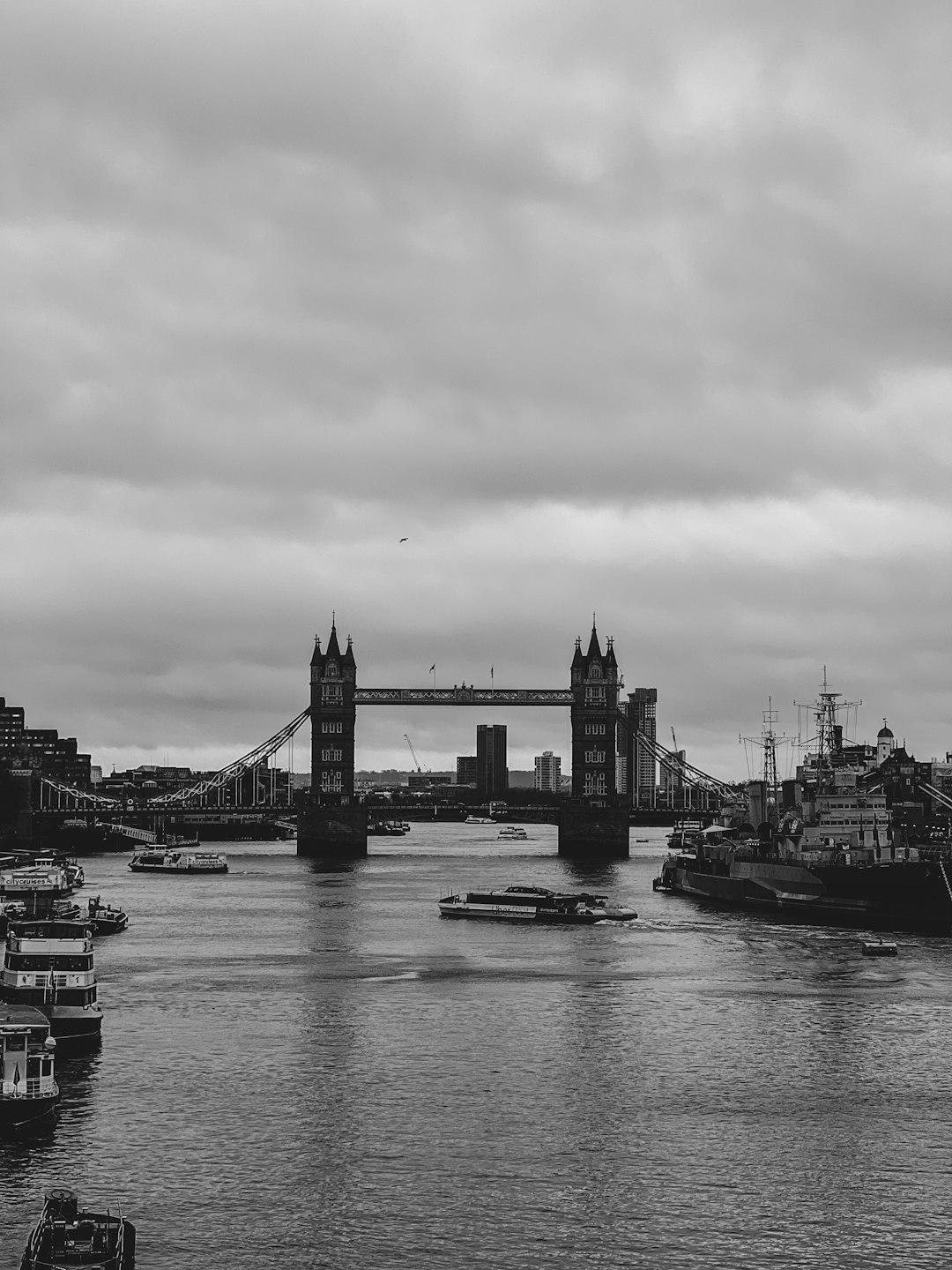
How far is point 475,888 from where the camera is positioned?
13775cm

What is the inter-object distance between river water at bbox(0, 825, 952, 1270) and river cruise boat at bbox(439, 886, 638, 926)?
22.3 metres

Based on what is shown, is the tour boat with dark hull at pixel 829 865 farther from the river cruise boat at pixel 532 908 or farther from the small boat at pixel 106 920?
the small boat at pixel 106 920

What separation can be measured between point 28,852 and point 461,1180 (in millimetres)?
147499

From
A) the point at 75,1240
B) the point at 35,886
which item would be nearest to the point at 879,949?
the point at 75,1240

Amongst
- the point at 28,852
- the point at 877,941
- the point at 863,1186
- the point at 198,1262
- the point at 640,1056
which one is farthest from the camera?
the point at 28,852

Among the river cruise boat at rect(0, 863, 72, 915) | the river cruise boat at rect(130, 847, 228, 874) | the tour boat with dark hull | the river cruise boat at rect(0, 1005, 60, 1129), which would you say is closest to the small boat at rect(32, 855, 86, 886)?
the river cruise boat at rect(0, 863, 72, 915)

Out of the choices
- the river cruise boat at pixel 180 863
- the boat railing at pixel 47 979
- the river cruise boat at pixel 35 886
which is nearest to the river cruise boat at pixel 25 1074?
the boat railing at pixel 47 979

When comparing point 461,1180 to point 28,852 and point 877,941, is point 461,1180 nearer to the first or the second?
point 877,941

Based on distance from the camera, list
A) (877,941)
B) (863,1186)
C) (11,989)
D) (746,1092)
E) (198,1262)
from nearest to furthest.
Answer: (198,1262)
(863,1186)
(746,1092)
(11,989)
(877,941)

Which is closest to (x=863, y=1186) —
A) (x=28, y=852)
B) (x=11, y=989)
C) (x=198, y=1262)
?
(x=198, y=1262)

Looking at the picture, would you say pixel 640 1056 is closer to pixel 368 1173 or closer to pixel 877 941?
pixel 368 1173

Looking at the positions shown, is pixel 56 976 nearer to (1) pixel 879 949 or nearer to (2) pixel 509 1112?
(2) pixel 509 1112

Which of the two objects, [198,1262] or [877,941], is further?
[877,941]

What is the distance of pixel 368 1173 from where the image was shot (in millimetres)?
42594
